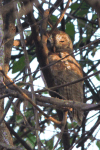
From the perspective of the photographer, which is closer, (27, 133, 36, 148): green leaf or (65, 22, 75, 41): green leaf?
(65, 22, 75, 41): green leaf

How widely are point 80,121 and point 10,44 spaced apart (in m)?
1.29

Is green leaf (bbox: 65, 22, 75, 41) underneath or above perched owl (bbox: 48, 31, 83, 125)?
above

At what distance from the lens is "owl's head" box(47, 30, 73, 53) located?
2666mm

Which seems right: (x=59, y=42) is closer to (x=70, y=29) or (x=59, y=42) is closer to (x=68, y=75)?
(x=70, y=29)

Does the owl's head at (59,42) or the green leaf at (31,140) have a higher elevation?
the owl's head at (59,42)

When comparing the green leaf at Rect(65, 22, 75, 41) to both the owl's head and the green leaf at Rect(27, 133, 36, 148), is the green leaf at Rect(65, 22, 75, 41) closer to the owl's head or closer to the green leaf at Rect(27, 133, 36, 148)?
the owl's head

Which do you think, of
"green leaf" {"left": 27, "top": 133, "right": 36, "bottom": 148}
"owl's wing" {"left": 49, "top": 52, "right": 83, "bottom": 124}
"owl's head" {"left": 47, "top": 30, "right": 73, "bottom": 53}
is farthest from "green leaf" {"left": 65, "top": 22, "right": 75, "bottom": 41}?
"green leaf" {"left": 27, "top": 133, "right": 36, "bottom": 148}

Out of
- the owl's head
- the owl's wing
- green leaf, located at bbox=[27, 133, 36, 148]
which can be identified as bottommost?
green leaf, located at bbox=[27, 133, 36, 148]

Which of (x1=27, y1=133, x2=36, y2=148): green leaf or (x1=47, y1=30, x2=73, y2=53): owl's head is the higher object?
(x1=47, y1=30, x2=73, y2=53): owl's head

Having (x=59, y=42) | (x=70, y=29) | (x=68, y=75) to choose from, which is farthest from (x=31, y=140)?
(x=70, y=29)

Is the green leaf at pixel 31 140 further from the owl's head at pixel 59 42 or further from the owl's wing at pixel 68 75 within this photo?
the owl's head at pixel 59 42

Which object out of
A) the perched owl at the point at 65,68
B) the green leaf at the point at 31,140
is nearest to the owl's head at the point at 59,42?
the perched owl at the point at 65,68

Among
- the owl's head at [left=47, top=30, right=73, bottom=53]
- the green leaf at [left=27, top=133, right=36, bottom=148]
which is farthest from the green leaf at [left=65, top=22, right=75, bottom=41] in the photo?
the green leaf at [left=27, top=133, right=36, bottom=148]

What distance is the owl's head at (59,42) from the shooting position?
2666 millimetres
